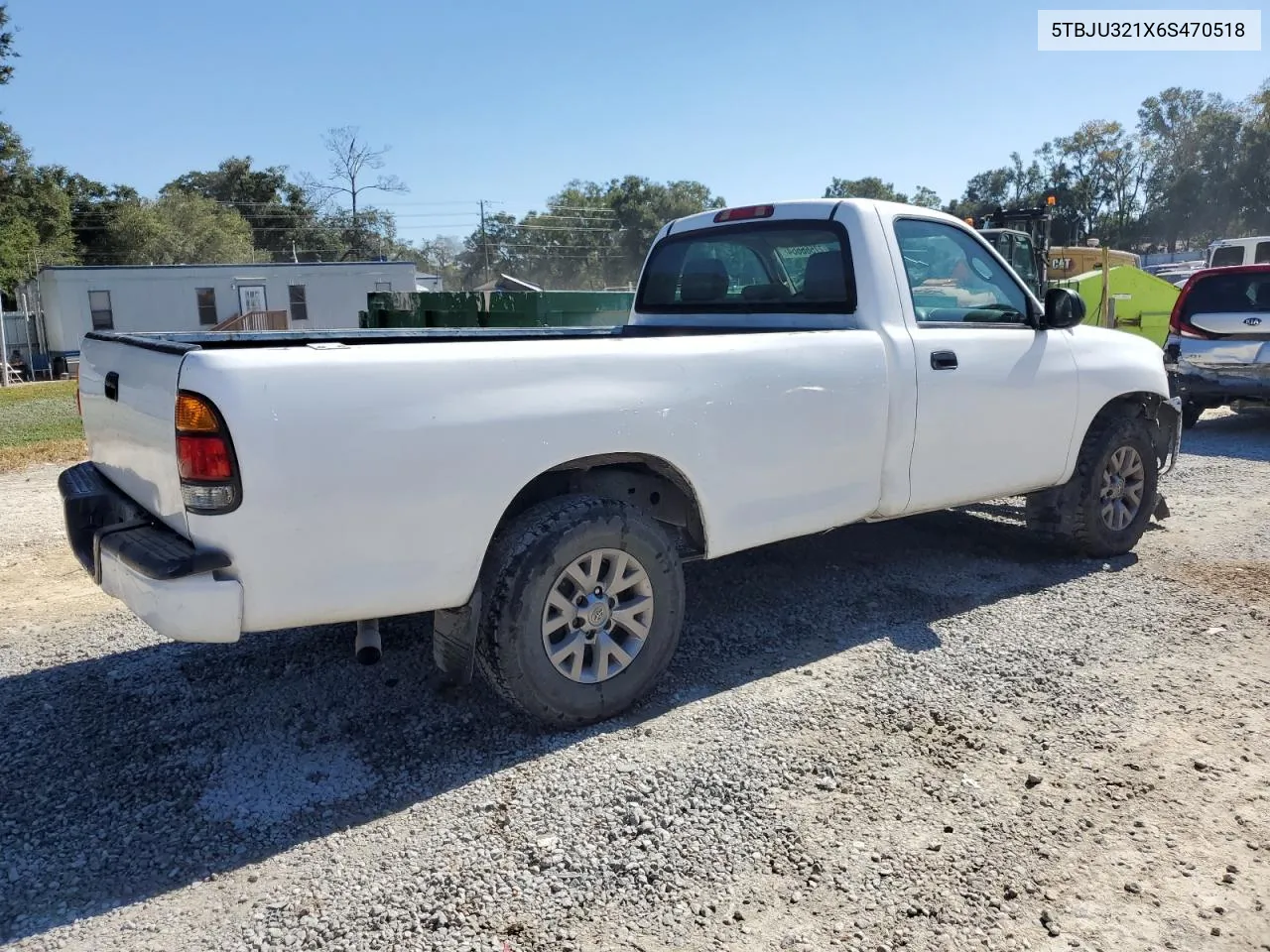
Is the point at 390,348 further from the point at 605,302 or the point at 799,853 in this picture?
the point at 605,302

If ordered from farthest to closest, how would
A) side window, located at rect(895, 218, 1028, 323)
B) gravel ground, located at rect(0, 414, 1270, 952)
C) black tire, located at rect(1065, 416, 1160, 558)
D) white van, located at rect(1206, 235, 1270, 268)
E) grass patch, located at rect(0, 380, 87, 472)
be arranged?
1. white van, located at rect(1206, 235, 1270, 268)
2. grass patch, located at rect(0, 380, 87, 472)
3. black tire, located at rect(1065, 416, 1160, 558)
4. side window, located at rect(895, 218, 1028, 323)
5. gravel ground, located at rect(0, 414, 1270, 952)

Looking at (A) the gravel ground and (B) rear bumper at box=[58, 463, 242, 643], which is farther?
(B) rear bumper at box=[58, 463, 242, 643]

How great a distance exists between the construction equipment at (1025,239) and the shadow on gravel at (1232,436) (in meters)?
3.00

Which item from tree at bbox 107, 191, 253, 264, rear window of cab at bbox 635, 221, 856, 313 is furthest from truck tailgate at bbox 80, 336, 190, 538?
tree at bbox 107, 191, 253, 264

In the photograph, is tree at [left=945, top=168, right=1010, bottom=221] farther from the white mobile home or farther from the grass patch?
the grass patch

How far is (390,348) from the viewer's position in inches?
123

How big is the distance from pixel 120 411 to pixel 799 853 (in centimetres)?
278

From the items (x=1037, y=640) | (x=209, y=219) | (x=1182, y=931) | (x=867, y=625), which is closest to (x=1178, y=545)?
→ (x=1037, y=640)

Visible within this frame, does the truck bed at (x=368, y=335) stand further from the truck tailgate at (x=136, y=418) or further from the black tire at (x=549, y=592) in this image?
the black tire at (x=549, y=592)

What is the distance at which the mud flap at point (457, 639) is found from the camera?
11.5 feet

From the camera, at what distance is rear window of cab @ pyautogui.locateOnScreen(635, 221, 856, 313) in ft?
15.6

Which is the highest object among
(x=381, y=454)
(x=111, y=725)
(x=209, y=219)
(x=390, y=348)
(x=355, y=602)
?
(x=209, y=219)

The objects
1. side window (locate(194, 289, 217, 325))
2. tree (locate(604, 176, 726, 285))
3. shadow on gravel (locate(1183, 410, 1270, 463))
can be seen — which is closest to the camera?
shadow on gravel (locate(1183, 410, 1270, 463))

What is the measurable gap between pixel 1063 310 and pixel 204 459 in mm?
4253
